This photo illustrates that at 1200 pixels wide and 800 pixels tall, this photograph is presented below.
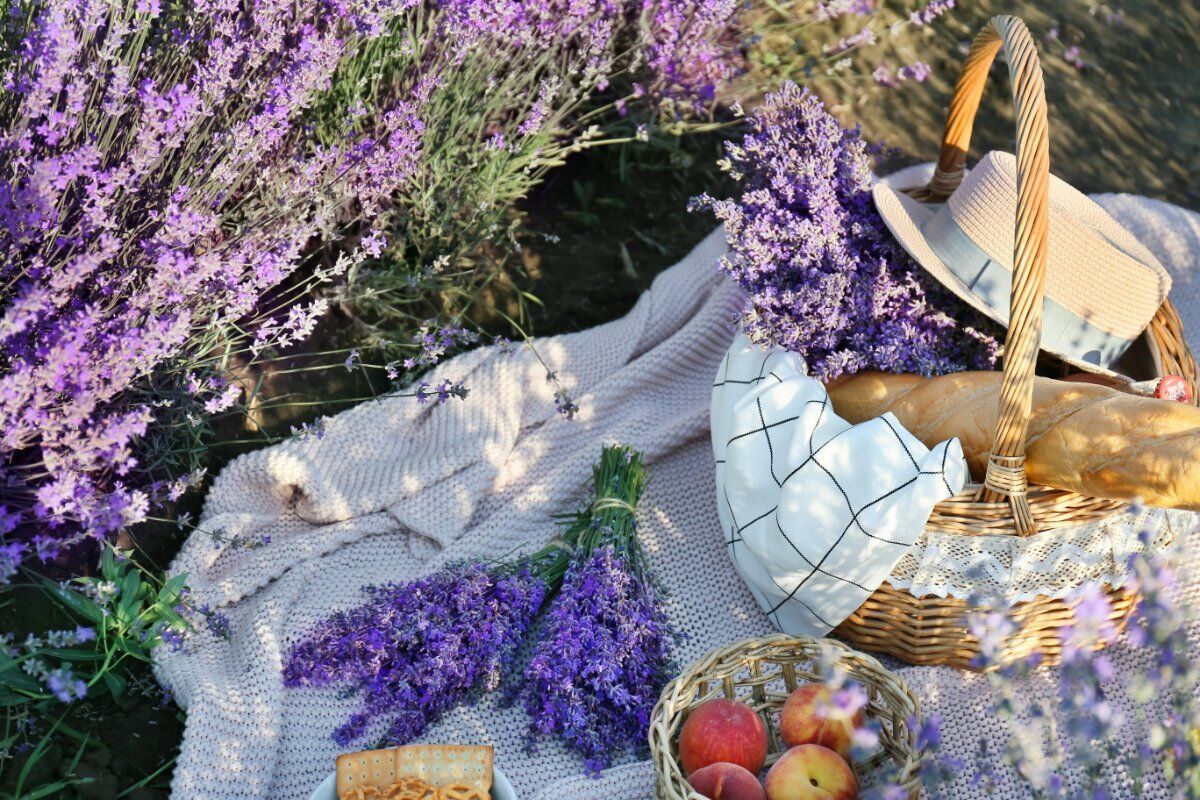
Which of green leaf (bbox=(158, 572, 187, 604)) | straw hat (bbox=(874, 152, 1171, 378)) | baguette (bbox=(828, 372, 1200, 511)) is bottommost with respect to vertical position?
green leaf (bbox=(158, 572, 187, 604))

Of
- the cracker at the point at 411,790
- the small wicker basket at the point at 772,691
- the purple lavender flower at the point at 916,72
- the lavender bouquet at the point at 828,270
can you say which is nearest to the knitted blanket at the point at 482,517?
the small wicker basket at the point at 772,691

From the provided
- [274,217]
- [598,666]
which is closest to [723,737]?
[598,666]

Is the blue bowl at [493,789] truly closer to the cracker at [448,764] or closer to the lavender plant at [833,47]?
the cracker at [448,764]

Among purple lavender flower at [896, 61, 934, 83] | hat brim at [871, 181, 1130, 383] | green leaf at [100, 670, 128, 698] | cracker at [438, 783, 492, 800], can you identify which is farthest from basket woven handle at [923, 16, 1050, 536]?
green leaf at [100, 670, 128, 698]

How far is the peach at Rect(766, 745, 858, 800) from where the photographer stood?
1.65 meters

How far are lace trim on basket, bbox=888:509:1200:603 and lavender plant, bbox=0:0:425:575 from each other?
1036mm

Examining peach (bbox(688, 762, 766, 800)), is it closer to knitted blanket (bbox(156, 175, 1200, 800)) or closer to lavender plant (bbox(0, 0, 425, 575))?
knitted blanket (bbox(156, 175, 1200, 800))

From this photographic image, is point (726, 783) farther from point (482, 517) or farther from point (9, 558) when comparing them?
point (9, 558)

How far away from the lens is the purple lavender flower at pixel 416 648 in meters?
1.92

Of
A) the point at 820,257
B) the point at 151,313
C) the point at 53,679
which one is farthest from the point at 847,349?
the point at 53,679

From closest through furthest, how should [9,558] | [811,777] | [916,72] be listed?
[9,558] < [811,777] < [916,72]

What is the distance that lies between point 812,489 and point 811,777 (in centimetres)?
45

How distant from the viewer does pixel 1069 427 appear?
1.85m

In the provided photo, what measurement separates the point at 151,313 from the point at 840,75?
206cm
